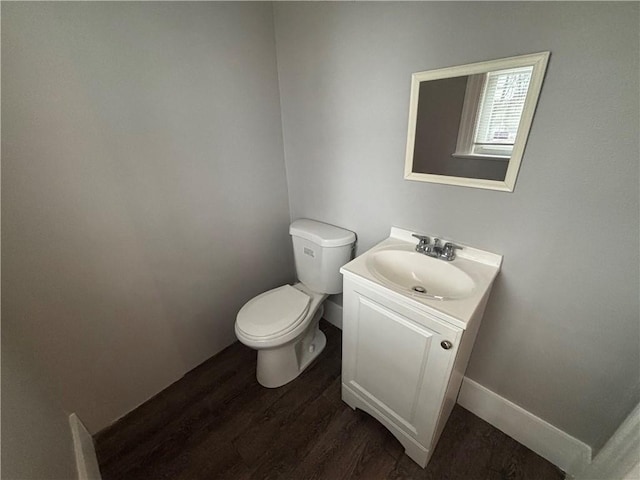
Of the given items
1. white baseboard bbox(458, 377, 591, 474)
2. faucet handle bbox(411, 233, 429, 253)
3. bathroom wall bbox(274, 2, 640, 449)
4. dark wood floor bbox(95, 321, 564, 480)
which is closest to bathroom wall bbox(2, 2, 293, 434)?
dark wood floor bbox(95, 321, 564, 480)

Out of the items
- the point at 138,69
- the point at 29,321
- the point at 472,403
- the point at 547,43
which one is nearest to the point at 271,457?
the point at 472,403

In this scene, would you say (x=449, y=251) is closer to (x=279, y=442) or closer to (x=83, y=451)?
(x=279, y=442)

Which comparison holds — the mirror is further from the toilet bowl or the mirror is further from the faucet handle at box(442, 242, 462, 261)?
the toilet bowl

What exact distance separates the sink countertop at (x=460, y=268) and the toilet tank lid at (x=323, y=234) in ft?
0.81

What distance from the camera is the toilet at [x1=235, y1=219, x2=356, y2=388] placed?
1.28 meters

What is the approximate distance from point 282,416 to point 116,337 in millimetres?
906

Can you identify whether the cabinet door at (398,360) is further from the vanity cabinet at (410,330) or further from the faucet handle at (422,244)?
the faucet handle at (422,244)

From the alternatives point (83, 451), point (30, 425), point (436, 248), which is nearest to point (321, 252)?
point (436, 248)

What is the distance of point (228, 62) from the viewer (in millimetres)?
1245

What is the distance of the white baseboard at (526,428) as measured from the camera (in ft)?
3.43

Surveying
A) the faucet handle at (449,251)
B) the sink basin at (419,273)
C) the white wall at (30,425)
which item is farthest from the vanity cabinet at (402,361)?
the white wall at (30,425)

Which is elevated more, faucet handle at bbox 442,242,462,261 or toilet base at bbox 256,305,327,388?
faucet handle at bbox 442,242,462,261

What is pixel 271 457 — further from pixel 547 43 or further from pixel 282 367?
pixel 547 43

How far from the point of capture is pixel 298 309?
139 centimetres
